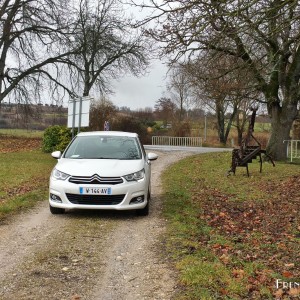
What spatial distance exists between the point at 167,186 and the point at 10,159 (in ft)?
38.4

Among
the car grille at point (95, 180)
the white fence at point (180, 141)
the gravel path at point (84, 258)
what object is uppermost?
the white fence at point (180, 141)

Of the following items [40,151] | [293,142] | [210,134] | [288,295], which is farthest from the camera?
[210,134]

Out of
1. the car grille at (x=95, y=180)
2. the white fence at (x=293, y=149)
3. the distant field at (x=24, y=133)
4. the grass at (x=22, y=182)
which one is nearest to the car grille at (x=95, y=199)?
the car grille at (x=95, y=180)

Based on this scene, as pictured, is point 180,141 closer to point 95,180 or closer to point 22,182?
point 22,182

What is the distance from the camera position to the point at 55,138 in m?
25.8

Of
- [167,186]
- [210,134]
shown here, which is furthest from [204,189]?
[210,134]

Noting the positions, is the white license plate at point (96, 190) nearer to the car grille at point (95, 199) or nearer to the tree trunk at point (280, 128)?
the car grille at point (95, 199)

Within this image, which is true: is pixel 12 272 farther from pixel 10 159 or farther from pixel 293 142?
pixel 293 142

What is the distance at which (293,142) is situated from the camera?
21891 mm

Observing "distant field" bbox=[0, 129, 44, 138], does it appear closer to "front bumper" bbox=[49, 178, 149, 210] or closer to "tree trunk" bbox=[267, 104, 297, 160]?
"tree trunk" bbox=[267, 104, 297, 160]

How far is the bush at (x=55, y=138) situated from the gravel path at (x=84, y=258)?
17.2m

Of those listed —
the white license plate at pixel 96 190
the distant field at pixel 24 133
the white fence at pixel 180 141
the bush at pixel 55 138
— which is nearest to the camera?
the white license plate at pixel 96 190

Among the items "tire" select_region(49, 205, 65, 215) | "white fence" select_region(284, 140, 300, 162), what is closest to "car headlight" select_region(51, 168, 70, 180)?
"tire" select_region(49, 205, 65, 215)

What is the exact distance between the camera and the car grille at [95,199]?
7.67 m
